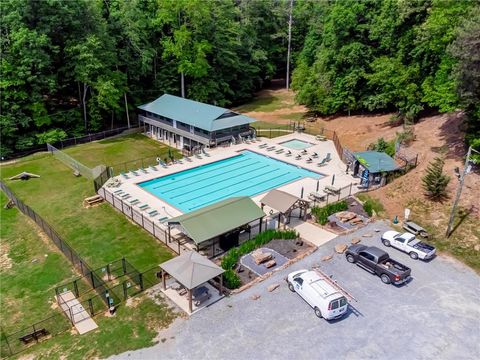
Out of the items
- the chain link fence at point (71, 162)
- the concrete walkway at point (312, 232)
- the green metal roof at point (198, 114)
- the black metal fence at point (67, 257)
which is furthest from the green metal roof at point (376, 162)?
the chain link fence at point (71, 162)

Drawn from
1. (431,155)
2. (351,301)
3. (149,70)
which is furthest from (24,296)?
(149,70)

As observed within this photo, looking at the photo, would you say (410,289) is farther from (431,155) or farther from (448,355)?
(431,155)

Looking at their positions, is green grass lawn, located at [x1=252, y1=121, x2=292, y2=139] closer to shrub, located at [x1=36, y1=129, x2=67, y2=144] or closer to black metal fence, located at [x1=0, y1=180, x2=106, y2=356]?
shrub, located at [x1=36, y1=129, x2=67, y2=144]

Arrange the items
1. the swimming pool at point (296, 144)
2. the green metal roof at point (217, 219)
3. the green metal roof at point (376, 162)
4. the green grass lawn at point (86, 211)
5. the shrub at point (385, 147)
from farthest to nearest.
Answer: the swimming pool at point (296, 144) < the shrub at point (385, 147) < the green metal roof at point (376, 162) < the green grass lawn at point (86, 211) < the green metal roof at point (217, 219)

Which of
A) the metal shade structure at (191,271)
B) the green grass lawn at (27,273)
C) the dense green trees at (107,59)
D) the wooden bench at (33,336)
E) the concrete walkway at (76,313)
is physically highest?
the dense green trees at (107,59)

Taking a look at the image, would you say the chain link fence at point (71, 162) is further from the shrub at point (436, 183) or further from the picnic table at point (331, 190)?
the shrub at point (436, 183)

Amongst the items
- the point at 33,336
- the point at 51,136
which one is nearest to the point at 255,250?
the point at 33,336
